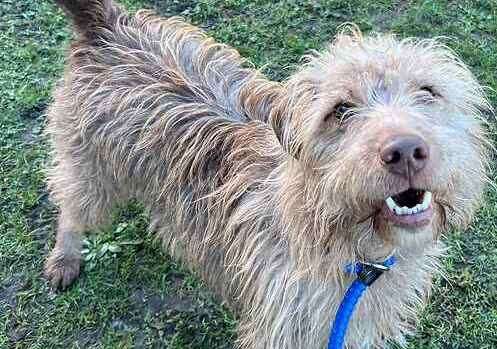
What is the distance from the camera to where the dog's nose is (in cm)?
220

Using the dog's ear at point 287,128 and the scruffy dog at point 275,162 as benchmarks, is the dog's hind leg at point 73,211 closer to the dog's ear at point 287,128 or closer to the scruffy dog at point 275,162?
the scruffy dog at point 275,162

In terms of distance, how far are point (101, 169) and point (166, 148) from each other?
495 mm

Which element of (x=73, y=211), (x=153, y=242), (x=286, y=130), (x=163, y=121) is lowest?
(x=153, y=242)

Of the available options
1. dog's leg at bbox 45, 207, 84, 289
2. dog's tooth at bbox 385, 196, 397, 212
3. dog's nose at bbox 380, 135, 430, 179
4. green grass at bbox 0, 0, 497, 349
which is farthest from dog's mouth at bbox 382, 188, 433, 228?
dog's leg at bbox 45, 207, 84, 289

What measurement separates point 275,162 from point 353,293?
0.66 meters

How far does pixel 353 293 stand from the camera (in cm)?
287

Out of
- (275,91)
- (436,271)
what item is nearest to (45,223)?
(275,91)

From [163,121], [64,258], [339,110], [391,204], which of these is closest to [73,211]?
[64,258]

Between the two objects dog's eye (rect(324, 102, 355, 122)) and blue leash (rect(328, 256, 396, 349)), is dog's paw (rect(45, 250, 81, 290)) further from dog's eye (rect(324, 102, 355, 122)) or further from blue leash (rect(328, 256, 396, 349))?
dog's eye (rect(324, 102, 355, 122))

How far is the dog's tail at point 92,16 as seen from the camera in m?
3.61

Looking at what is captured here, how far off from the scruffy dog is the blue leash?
Result: 0.25ft

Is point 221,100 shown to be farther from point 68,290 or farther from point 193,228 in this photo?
point 68,290

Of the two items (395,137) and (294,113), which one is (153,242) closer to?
(294,113)

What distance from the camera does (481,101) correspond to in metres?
2.77
